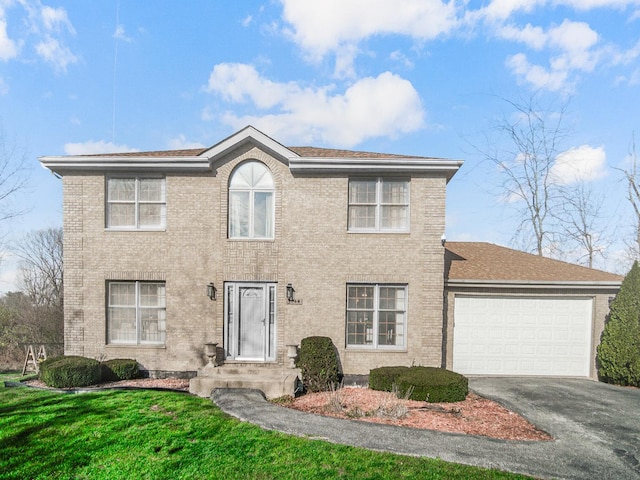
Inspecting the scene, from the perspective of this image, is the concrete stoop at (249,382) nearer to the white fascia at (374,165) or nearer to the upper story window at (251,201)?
the upper story window at (251,201)

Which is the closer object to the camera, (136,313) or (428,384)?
(428,384)

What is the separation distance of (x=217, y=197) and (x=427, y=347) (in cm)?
795

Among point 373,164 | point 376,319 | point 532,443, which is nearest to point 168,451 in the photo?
point 532,443

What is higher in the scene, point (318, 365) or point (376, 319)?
point (376, 319)

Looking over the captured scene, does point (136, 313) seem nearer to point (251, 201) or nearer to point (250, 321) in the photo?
point (250, 321)

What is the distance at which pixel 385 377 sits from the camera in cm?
928

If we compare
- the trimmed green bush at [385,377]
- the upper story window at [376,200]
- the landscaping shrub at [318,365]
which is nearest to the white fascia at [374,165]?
the upper story window at [376,200]

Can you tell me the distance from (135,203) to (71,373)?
505cm

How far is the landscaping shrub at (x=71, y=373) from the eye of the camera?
29.3 ft

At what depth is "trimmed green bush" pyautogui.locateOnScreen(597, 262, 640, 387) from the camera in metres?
10.4

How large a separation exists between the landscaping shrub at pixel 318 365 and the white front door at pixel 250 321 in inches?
54.9

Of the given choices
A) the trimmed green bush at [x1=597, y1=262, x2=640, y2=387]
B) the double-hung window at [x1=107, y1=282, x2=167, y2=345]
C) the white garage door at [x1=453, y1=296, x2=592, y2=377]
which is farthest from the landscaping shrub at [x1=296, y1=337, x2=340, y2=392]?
the trimmed green bush at [x1=597, y1=262, x2=640, y2=387]

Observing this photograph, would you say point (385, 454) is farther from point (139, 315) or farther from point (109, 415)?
point (139, 315)

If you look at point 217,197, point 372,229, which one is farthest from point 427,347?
point 217,197
